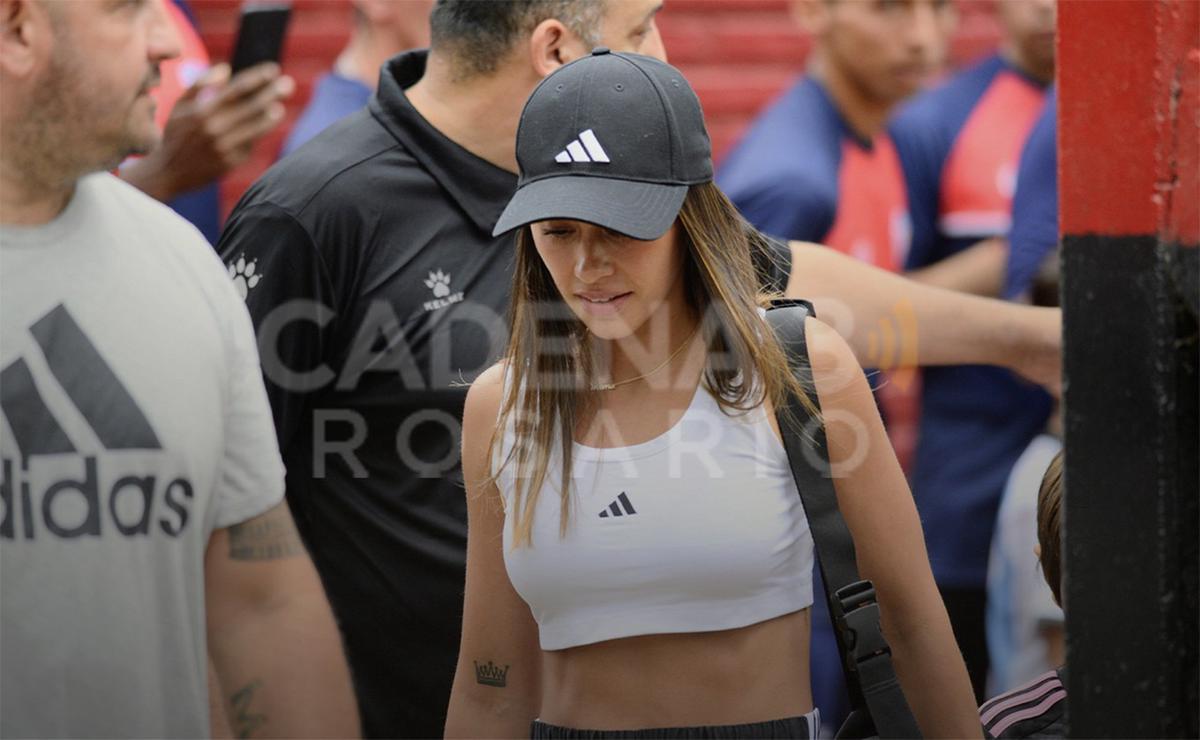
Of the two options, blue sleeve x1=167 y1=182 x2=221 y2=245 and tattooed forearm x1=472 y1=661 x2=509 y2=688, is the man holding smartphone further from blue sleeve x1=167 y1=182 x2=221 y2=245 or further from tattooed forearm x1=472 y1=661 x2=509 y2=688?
tattooed forearm x1=472 y1=661 x2=509 y2=688

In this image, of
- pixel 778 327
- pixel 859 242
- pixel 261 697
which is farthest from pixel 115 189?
pixel 859 242

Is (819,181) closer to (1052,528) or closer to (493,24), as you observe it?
(493,24)

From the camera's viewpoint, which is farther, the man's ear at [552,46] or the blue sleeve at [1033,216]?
the blue sleeve at [1033,216]

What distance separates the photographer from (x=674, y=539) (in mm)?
2396

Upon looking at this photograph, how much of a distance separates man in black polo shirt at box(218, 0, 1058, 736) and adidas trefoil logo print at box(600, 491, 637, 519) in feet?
2.21

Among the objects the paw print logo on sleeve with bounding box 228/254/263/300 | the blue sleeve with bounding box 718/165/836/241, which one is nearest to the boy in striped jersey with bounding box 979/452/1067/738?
the paw print logo on sleeve with bounding box 228/254/263/300

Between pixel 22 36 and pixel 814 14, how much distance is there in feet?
11.6

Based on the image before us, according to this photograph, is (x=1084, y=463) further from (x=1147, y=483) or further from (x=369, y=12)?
(x=369, y=12)

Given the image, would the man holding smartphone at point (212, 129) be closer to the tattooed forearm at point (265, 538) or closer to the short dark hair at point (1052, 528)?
the tattooed forearm at point (265, 538)

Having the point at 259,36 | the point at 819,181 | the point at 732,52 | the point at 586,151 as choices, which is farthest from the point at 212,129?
the point at 732,52

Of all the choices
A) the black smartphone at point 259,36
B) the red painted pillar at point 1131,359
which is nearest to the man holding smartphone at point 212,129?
the black smartphone at point 259,36

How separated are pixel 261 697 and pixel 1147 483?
4.15ft

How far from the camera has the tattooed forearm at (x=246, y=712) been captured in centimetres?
246

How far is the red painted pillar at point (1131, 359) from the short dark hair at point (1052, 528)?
587 mm
